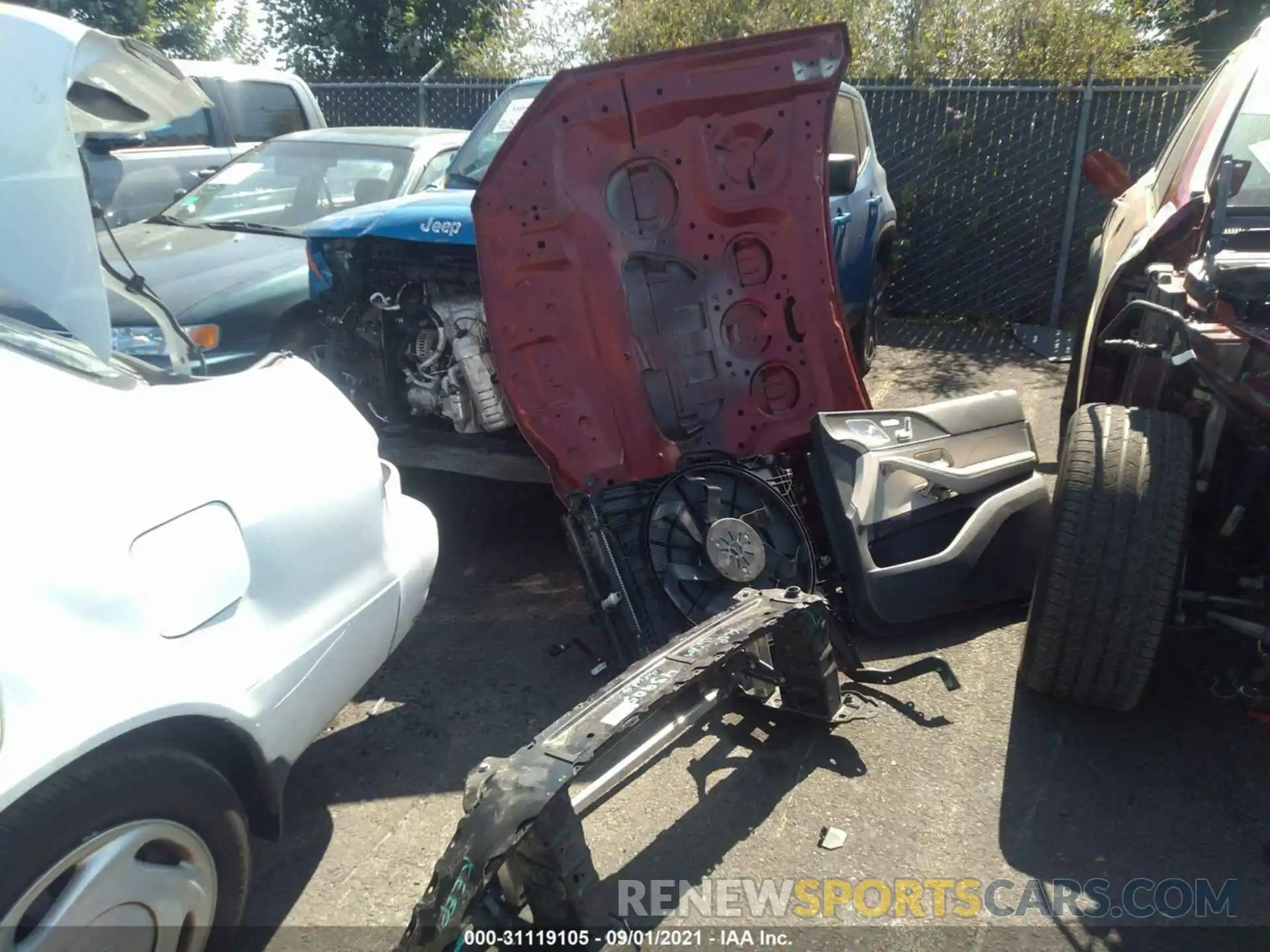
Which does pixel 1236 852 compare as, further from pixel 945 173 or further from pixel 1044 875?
pixel 945 173

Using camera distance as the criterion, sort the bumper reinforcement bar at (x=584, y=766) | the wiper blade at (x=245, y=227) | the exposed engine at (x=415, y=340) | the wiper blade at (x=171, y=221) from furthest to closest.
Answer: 1. the wiper blade at (x=171, y=221)
2. the wiper blade at (x=245, y=227)
3. the exposed engine at (x=415, y=340)
4. the bumper reinforcement bar at (x=584, y=766)

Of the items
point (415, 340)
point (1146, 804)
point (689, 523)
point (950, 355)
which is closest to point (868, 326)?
point (950, 355)

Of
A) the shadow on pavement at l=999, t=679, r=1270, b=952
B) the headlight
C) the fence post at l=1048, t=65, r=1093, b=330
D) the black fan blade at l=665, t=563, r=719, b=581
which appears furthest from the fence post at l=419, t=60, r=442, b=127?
the shadow on pavement at l=999, t=679, r=1270, b=952

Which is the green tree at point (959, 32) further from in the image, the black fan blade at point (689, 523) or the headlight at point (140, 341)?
the black fan blade at point (689, 523)

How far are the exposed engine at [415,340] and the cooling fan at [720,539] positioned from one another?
39.4 inches

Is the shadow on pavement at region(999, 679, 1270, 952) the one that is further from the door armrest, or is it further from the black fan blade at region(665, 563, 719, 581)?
the black fan blade at region(665, 563, 719, 581)

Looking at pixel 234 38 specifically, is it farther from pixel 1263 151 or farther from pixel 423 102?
pixel 1263 151

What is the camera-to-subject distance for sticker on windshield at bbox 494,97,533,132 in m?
5.78

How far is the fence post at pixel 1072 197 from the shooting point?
A: 323 inches

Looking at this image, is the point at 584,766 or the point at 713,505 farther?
the point at 713,505

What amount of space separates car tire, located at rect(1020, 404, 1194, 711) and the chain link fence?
6293 millimetres

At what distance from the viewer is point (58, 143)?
8.72 feet

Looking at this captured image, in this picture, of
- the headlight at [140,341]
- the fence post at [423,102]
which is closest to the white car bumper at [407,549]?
the headlight at [140,341]

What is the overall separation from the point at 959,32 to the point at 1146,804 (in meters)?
10.1
